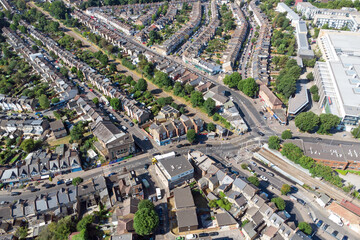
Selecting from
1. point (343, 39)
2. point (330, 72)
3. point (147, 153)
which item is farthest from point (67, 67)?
point (343, 39)

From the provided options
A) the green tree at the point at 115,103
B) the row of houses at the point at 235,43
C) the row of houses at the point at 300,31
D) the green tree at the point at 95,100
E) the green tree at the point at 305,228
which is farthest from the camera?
the row of houses at the point at 300,31

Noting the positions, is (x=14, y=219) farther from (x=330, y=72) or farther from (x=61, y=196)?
(x=330, y=72)

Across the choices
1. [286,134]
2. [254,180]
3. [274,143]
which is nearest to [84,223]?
[254,180]

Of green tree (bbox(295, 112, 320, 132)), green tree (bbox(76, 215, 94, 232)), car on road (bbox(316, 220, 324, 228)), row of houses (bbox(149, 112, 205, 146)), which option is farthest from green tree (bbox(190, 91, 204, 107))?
green tree (bbox(76, 215, 94, 232))

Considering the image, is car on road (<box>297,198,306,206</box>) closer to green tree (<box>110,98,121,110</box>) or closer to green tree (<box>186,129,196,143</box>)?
green tree (<box>186,129,196,143</box>)

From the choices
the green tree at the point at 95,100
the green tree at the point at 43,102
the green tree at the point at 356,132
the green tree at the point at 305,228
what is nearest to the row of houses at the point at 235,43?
the green tree at the point at 356,132

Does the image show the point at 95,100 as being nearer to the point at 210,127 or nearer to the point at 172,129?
the point at 172,129

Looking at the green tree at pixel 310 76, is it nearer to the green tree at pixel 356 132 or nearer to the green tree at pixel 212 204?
the green tree at pixel 356 132
